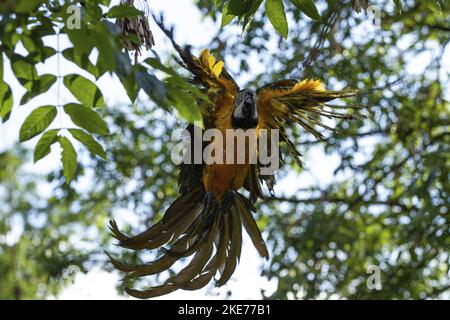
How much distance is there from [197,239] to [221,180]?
0.37m

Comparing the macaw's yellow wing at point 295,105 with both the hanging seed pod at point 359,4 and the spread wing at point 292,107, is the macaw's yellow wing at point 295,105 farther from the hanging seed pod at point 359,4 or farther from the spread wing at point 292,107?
the hanging seed pod at point 359,4

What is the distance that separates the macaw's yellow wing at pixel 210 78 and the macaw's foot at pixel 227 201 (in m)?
0.37

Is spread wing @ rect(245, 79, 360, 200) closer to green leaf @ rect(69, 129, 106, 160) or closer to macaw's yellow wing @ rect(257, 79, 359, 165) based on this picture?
macaw's yellow wing @ rect(257, 79, 359, 165)

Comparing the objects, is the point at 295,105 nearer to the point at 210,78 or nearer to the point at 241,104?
the point at 241,104

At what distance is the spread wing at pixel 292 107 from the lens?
11.1 ft

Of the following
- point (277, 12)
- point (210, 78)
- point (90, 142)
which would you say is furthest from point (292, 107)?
point (90, 142)

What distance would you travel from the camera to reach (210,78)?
11.0ft

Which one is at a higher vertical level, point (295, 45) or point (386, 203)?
point (295, 45)

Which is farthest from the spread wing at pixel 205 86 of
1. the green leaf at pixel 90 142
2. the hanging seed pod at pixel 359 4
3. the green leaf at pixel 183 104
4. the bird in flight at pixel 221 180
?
the green leaf at pixel 183 104

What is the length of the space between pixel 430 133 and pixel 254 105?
2663mm
